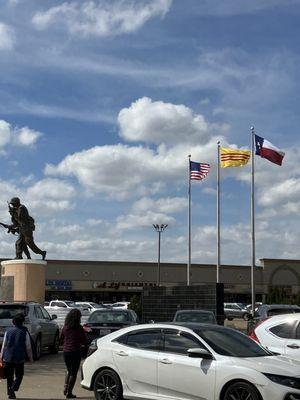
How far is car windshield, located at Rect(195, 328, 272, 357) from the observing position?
9.97 m

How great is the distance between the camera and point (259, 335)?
12398 mm

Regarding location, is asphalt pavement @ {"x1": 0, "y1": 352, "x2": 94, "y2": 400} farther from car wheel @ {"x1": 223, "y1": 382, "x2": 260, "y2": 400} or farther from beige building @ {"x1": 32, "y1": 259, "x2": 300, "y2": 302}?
beige building @ {"x1": 32, "y1": 259, "x2": 300, "y2": 302}

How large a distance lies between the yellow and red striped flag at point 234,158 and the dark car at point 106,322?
1843cm

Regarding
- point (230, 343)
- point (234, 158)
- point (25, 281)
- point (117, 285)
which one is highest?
point (234, 158)

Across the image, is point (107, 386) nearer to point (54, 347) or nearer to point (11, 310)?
point (11, 310)

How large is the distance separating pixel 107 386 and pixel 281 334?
339cm

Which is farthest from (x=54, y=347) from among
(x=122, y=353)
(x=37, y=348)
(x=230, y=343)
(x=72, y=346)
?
(x=230, y=343)

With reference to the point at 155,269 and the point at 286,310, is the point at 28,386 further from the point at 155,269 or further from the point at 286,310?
the point at 155,269

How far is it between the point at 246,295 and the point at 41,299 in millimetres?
64944

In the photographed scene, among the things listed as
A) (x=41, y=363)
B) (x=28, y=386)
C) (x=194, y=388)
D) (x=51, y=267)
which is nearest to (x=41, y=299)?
(x=41, y=363)

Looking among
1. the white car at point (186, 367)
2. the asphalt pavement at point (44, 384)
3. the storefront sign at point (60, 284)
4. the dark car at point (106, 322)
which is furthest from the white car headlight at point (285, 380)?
the storefront sign at point (60, 284)

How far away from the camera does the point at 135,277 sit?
294 ft

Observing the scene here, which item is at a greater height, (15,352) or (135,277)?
(135,277)

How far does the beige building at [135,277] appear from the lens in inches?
3457
